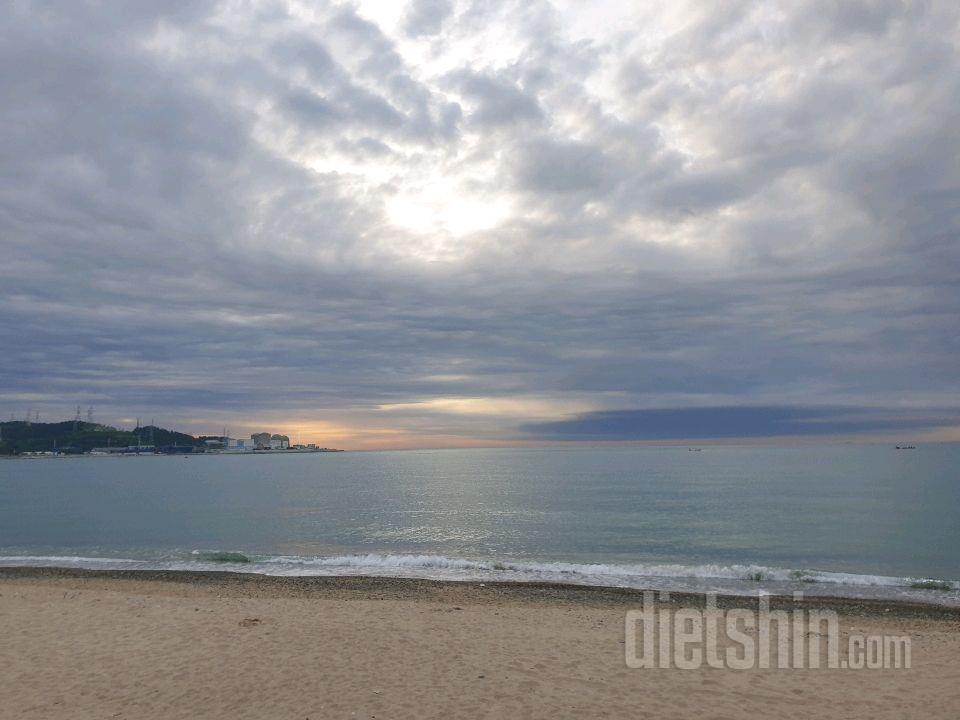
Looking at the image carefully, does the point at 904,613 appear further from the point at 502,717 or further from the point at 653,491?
the point at 653,491

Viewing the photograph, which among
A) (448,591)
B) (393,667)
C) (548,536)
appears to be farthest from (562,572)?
(393,667)

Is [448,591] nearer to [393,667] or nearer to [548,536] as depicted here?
[393,667]

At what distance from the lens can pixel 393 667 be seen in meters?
11.3

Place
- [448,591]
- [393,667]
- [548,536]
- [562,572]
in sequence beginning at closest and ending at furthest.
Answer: [393,667] < [448,591] < [562,572] < [548,536]

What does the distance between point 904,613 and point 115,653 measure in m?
19.6

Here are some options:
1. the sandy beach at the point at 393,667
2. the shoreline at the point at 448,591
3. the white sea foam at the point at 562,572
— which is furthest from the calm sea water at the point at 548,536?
the sandy beach at the point at 393,667

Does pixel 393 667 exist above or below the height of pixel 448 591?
above

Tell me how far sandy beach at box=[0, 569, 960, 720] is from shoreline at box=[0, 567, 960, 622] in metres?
0.40

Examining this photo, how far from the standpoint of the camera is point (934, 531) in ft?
111

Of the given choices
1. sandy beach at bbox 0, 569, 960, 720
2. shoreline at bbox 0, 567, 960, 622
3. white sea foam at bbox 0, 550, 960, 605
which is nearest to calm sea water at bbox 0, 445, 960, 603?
white sea foam at bbox 0, 550, 960, 605

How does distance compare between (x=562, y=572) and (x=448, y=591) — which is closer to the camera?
(x=448, y=591)

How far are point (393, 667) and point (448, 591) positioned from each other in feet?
28.7

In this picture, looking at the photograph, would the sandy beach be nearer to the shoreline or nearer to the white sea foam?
the shoreline

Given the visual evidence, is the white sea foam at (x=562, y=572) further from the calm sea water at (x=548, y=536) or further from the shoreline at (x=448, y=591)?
the shoreline at (x=448, y=591)
